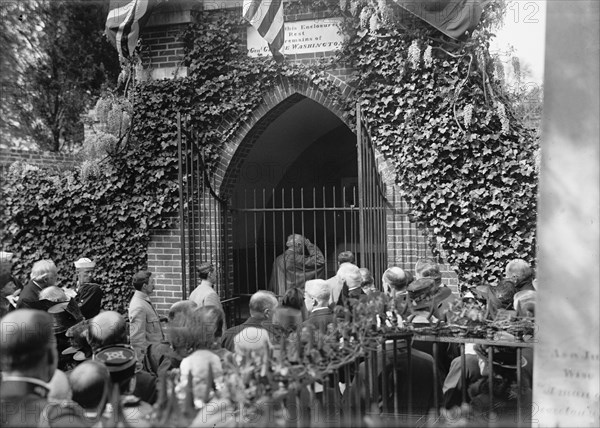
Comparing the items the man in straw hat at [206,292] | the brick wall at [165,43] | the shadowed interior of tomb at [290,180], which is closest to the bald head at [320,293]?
the man in straw hat at [206,292]

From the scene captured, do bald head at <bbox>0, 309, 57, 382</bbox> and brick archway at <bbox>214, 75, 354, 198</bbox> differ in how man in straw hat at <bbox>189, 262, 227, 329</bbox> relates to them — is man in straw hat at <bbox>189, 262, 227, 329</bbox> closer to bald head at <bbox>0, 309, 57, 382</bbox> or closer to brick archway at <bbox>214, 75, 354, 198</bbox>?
brick archway at <bbox>214, 75, 354, 198</bbox>

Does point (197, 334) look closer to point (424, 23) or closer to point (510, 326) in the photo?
point (510, 326)

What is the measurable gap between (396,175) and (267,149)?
2.99 m

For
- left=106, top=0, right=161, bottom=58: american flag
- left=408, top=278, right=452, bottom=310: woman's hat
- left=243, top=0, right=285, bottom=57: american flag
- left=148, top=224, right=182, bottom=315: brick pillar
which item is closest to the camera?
left=408, top=278, right=452, bottom=310: woman's hat

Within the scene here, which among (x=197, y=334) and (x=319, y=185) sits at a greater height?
(x=319, y=185)

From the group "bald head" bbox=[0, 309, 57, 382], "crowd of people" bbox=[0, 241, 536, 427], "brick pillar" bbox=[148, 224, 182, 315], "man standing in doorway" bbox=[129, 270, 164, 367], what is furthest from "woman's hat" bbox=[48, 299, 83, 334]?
"brick pillar" bbox=[148, 224, 182, 315]

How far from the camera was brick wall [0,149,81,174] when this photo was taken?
11148 mm

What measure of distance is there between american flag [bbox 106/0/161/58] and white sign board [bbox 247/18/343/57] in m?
1.68

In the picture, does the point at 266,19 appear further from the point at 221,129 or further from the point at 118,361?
the point at 118,361

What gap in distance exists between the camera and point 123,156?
989cm

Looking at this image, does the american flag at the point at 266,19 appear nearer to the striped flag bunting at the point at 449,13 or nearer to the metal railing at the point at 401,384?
the striped flag bunting at the point at 449,13

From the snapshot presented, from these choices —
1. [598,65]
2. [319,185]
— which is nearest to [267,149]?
[319,185]

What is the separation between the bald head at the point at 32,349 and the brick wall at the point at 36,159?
26.5 ft

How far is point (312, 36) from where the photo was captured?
927 cm
